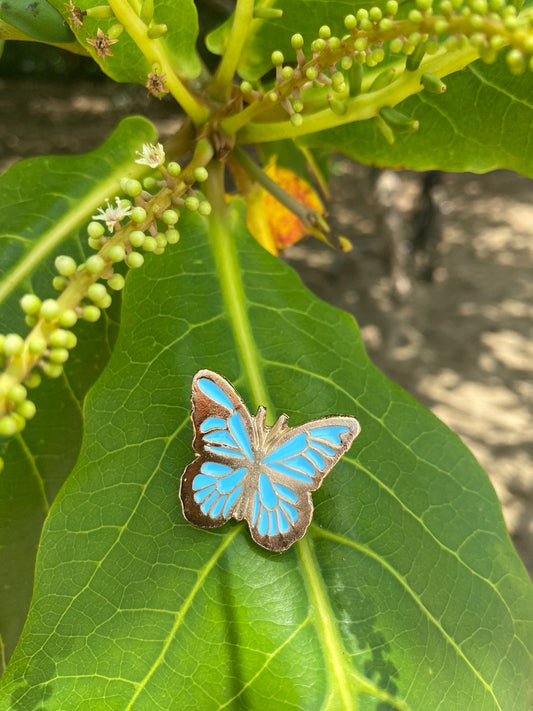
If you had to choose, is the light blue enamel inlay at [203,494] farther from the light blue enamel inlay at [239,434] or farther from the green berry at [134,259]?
the green berry at [134,259]

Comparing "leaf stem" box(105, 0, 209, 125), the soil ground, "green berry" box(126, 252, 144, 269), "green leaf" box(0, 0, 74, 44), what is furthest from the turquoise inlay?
the soil ground

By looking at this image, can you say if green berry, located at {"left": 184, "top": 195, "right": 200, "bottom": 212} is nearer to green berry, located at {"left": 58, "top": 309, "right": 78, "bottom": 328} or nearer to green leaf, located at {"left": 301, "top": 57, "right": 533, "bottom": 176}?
green berry, located at {"left": 58, "top": 309, "right": 78, "bottom": 328}

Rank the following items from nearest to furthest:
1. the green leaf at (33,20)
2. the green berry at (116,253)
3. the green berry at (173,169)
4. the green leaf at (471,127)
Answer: the green berry at (116,253)
the green berry at (173,169)
the green leaf at (33,20)
the green leaf at (471,127)

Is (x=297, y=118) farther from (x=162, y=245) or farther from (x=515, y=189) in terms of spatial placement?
(x=515, y=189)

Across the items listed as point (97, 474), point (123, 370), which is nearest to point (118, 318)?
point (123, 370)

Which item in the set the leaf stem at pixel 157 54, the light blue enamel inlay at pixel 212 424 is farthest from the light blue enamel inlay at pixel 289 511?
the leaf stem at pixel 157 54

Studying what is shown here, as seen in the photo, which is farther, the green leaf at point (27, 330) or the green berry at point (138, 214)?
the green leaf at point (27, 330)
